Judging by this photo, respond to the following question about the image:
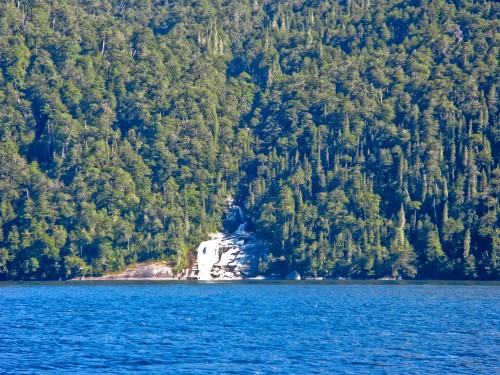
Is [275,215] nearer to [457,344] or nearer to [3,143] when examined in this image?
[3,143]

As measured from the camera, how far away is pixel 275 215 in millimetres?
177000

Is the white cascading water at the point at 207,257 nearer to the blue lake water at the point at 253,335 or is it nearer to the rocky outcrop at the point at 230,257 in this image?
the rocky outcrop at the point at 230,257

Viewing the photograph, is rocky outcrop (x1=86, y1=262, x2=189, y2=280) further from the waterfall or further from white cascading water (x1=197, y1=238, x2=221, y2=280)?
the waterfall

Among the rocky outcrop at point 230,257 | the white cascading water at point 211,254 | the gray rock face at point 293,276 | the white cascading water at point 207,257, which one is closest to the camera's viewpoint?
the gray rock face at point 293,276

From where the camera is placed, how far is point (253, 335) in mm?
59594

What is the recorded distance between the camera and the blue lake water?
46.1m

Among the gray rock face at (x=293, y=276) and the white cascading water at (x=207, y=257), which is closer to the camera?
the gray rock face at (x=293, y=276)

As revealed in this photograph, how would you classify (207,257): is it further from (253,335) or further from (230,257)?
(253,335)

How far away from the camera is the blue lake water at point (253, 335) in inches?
1815

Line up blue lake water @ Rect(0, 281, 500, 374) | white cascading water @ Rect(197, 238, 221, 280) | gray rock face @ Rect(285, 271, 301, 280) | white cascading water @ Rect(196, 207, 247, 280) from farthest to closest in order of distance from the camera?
1. white cascading water @ Rect(196, 207, 247, 280)
2. white cascading water @ Rect(197, 238, 221, 280)
3. gray rock face @ Rect(285, 271, 301, 280)
4. blue lake water @ Rect(0, 281, 500, 374)

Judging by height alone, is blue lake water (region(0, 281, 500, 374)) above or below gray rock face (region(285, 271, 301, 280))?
below

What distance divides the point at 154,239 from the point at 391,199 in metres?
58.1

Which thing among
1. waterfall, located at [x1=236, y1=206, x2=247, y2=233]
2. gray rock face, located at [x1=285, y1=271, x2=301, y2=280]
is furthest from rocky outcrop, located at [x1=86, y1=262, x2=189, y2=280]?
waterfall, located at [x1=236, y1=206, x2=247, y2=233]

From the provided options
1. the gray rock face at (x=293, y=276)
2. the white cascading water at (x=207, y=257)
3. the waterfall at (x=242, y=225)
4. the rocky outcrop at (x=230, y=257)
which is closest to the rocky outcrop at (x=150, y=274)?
the white cascading water at (x=207, y=257)
